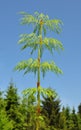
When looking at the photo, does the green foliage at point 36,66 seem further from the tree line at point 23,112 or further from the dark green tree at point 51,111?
the dark green tree at point 51,111

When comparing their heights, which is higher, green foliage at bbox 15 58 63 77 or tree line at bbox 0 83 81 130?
tree line at bbox 0 83 81 130

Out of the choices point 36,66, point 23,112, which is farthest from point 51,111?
point 36,66

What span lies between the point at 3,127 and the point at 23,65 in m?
26.6

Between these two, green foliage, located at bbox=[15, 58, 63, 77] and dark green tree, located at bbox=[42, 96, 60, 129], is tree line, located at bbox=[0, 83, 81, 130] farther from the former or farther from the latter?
green foliage, located at bbox=[15, 58, 63, 77]

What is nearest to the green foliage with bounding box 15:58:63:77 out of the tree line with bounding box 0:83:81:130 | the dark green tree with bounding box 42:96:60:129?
the tree line with bounding box 0:83:81:130

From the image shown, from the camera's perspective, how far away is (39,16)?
714 inches

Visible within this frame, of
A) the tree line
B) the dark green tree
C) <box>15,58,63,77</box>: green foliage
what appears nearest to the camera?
<box>15,58,63,77</box>: green foliage

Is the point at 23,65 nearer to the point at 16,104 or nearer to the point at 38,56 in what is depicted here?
the point at 38,56

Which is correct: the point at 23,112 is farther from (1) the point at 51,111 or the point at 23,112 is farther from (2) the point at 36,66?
(2) the point at 36,66

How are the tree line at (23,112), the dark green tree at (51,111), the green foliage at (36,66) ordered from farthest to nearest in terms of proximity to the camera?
the dark green tree at (51,111)
the tree line at (23,112)
the green foliage at (36,66)

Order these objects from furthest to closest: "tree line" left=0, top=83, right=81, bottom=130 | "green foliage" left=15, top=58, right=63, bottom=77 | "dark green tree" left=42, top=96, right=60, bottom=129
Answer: "dark green tree" left=42, top=96, right=60, bottom=129, "tree line" left=0, top=83, right=81, bottom=130, "green foliage" left=15, top=58, right=63, bottom=77

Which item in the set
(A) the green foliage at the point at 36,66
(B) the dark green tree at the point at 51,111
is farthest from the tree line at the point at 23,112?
(A) the green foliage at the point at 36,66

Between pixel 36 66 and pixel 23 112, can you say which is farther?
pixel 23 112

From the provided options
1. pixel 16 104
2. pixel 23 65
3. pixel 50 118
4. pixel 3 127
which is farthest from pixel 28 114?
pixel 23 65
